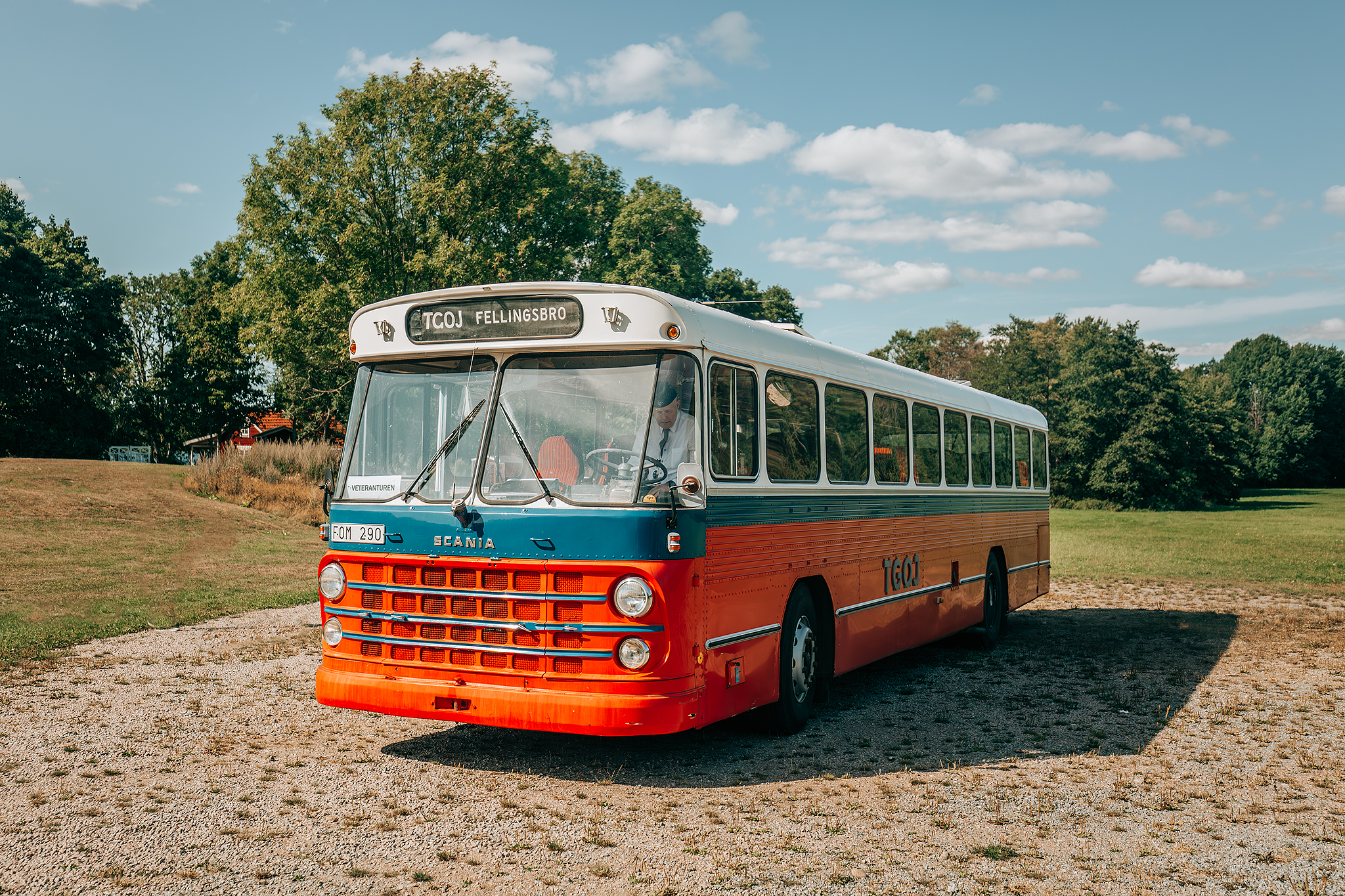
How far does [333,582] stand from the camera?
7348 mm

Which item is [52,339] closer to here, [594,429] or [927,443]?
[927,443]

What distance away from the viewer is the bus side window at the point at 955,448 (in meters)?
12.2

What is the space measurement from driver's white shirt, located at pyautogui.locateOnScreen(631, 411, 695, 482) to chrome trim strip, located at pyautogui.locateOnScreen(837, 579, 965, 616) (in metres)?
2.94

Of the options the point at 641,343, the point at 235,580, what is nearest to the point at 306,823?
the point at 641,343

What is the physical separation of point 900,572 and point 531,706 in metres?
5.15

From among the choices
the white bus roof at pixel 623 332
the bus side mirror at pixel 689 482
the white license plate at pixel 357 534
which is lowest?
the white license plate at pixel 357 534

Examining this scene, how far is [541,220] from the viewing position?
40656 millimetres

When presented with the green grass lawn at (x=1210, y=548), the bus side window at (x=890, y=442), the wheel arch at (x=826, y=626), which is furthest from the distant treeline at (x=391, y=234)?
the wheel arch at (x=826, y=626)

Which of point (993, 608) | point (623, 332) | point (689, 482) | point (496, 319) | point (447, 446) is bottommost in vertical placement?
point (993, 608)

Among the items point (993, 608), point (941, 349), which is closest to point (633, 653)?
point (993, 608)

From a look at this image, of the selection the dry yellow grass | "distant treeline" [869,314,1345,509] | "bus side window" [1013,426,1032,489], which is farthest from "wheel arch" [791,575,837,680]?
"distant treeline" [869,314,1345,509]

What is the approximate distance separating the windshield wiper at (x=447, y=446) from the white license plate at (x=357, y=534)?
0.28m

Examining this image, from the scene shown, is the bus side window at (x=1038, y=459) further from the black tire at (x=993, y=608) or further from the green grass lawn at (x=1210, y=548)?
the green grass lawn at (x=1210, y=548)

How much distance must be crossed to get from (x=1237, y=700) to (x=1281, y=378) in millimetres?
116081
